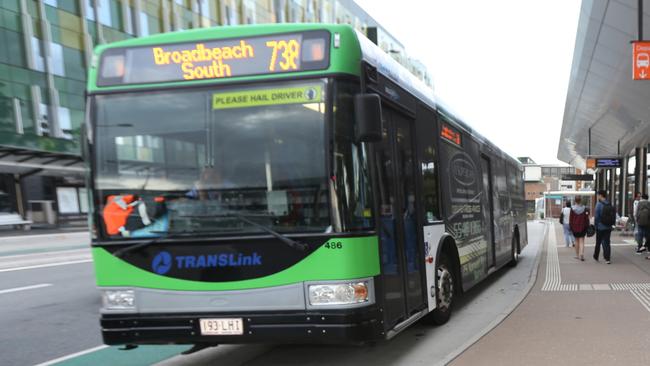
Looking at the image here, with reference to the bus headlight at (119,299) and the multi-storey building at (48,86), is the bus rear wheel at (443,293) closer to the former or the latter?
the bus headlight at (119,299)

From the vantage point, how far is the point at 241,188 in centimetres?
404

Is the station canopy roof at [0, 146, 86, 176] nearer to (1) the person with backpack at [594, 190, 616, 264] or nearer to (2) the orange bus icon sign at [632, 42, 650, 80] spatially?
(1) the person with backpack at [594, 190, 616, 264]

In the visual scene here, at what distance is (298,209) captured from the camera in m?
4.00

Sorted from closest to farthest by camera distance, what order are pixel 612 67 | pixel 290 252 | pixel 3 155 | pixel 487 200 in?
pixel 290 252 < pixel 487 200 < pixel 612 67 < pixel 3 155

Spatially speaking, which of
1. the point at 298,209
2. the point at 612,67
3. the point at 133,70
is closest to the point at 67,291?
the point at 133,70

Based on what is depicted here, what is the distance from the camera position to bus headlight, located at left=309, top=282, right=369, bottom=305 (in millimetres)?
3951

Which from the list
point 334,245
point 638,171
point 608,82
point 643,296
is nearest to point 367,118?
point 334,245

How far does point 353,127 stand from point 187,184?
4.58ft

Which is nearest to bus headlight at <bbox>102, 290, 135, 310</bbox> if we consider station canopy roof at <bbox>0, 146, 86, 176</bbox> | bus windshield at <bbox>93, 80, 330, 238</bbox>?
bus windshield at <bbox>93, 80, 330, 238</bbox>

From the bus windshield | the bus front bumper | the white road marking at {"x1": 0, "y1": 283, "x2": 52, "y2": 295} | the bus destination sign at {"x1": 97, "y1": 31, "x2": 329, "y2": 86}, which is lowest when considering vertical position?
the white road marking at {"x1": 0, "y1": 283, "x2": 52, "y2": 295}

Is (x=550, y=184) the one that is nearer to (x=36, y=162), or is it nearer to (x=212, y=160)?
(x=36, y=162)

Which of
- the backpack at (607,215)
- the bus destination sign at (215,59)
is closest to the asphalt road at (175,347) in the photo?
the bus destination sign at (215,59)

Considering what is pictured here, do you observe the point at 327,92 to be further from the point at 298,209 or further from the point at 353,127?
the point at 298,209

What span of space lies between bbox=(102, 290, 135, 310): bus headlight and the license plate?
64 centimetres
